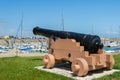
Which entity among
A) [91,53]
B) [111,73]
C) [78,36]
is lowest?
[111,73]

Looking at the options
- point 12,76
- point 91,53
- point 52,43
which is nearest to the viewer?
point 12,76

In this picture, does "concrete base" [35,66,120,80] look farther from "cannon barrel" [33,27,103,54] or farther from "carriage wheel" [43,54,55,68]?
"cannon barrel" [33,27,103,54]

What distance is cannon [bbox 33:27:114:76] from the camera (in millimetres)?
10914

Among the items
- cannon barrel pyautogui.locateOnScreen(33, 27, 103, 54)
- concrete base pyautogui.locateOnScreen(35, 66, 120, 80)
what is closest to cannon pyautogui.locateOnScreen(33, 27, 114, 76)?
cannon barrel pyautogui.locateOnScreen(33, 27, 103, 54)

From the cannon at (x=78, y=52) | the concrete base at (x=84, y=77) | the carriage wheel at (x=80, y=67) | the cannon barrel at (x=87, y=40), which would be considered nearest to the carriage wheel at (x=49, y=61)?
the cannon at (x=78, y=52)

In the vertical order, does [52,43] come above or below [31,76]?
above

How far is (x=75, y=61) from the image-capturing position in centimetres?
1099

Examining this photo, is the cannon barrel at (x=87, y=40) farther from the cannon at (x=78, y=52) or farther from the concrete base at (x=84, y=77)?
the concrete base at (x=84, y=77)

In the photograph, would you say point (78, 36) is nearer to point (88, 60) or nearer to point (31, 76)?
point (88, 60)

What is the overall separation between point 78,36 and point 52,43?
1.77 metres

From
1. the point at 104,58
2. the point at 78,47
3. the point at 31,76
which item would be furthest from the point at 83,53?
the point at 31,76

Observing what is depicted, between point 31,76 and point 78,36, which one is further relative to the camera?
point 78,36

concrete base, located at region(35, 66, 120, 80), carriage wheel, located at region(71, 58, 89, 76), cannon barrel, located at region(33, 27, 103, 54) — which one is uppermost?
cannon barrel, located at region(33, 27, 103, 54)

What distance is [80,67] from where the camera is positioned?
1077 cm
